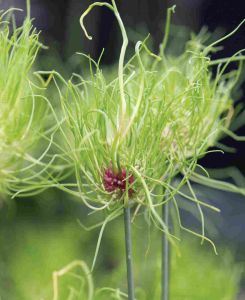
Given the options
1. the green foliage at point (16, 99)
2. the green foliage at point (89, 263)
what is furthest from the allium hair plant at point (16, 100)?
the green foliage at point (89, 263)

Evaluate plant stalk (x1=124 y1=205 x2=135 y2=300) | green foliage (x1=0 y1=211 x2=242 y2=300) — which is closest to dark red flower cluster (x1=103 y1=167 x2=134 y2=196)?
plant stalk (x1=124 y1=205 x2=135 y2=300)

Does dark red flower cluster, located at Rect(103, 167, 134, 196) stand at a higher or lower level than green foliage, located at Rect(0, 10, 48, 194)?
lower

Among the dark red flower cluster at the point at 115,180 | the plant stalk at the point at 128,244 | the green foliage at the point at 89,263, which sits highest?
the dark red flower cluster at the point at 115,180

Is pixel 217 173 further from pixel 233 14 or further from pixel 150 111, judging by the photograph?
pixel 150 111

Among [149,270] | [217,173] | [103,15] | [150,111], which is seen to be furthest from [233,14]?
[150,111]

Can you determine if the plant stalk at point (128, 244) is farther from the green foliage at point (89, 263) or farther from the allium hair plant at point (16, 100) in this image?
the green foliage at point (89, 263)

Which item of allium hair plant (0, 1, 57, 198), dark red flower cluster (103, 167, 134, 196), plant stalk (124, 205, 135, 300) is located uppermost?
allium hair plant (0, 1, 57, 198)

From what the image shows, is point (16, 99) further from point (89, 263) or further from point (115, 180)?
point (89, 263)

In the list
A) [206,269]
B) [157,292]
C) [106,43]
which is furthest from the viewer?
[106,43]

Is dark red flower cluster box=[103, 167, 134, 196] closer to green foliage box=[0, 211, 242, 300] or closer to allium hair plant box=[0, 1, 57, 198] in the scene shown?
allium hair plant box=[0, 1, 57, 198]
